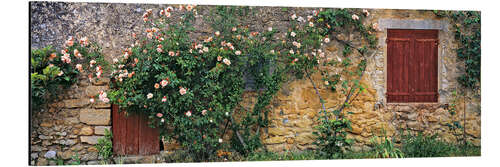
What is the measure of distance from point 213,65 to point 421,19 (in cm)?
303

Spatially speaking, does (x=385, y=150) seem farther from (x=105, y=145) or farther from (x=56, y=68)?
(x=56, y=68)

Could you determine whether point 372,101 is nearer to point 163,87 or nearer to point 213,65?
point 213,65

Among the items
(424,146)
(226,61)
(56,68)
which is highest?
(226,61)

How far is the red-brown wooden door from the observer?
209 inches

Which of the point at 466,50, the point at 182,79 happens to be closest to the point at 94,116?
the point at 182,79

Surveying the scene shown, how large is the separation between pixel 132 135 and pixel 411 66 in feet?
12.9

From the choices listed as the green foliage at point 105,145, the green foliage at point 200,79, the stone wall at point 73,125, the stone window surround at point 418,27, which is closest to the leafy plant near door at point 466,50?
the stone window surround at point 418,27

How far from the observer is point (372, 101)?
577 centimetres

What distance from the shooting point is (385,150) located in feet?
18.0

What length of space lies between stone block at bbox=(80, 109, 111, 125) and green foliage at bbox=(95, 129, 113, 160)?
135 millimetres

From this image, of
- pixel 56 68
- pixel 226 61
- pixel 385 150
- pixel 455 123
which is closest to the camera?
pixel 56 68

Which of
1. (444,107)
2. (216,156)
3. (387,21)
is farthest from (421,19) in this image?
(216,156)

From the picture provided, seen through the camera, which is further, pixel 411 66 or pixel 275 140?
pixel 411 66

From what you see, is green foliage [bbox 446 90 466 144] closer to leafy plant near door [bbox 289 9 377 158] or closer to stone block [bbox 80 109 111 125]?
leafy plant near door [bbox 289 9 377 158]
